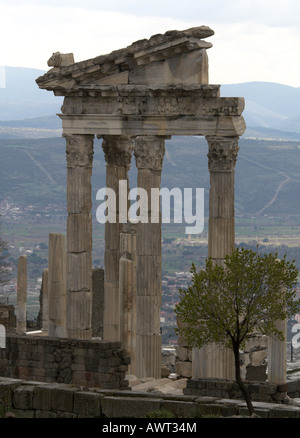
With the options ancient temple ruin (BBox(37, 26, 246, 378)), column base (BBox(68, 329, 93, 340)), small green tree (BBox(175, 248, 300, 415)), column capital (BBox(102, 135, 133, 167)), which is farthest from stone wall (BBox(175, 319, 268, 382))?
small green tree (BBox(175, 248, 300, 415))

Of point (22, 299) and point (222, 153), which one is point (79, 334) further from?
point (22, 299)

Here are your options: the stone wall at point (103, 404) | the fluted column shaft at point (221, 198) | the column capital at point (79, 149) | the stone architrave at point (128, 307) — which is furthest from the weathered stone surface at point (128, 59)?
the stone wall at point (103, 404)

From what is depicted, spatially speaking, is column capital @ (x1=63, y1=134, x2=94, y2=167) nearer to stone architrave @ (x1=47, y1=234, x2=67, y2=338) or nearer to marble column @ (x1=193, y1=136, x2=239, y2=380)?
stone architrave @ (x1=47, y1=234, x2=67, y2=338)

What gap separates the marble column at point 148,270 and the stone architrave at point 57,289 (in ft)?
11.9

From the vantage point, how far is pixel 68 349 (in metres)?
38.4

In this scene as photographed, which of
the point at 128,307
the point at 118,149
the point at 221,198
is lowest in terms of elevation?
the point at 128,307

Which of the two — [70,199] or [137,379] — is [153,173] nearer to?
[70,199]

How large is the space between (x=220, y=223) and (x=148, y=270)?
3.20m

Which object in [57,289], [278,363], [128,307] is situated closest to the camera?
[278,363]

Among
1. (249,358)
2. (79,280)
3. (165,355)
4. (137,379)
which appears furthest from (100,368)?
(165,355)

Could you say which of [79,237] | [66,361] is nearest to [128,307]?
[66,361]

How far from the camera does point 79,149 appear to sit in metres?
45.2

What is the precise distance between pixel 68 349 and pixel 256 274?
756 centimetres

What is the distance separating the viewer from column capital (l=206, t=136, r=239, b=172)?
138 feet
